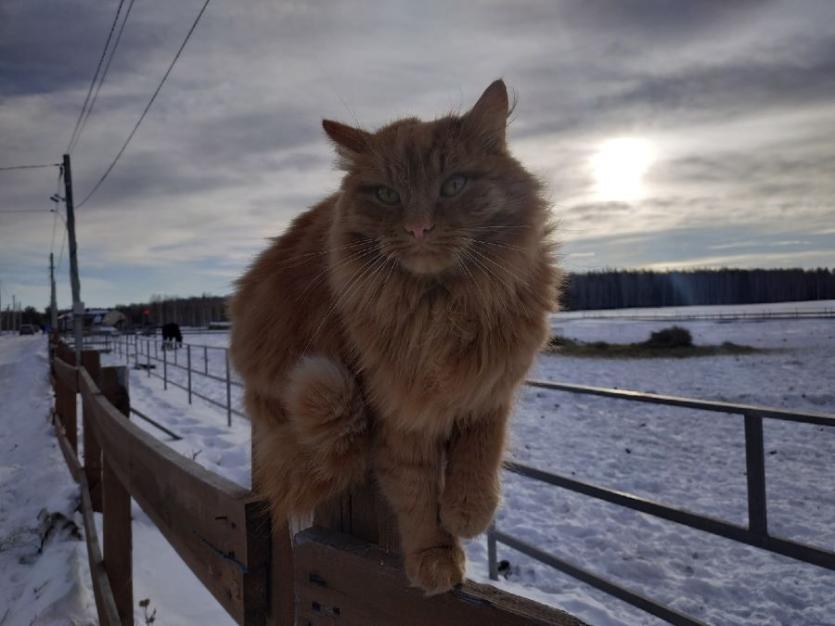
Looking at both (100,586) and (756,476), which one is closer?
(756,476)

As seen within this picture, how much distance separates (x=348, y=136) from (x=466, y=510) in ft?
3.01

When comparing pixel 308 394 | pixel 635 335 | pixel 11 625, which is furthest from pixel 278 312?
pixel 635 335

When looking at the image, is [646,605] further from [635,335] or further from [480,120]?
[635,335]

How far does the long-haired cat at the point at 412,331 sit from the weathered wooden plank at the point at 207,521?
0.37 feet

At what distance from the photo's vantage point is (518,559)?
4.09 m

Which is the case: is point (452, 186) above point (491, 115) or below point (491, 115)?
below

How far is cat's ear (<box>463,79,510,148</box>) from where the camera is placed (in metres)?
Answer: 1.41

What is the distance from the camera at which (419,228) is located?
127 centimetres

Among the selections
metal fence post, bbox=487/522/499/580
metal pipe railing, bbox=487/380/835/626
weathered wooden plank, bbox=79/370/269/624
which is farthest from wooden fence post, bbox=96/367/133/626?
metal fence post, bbox=487/522/499/580

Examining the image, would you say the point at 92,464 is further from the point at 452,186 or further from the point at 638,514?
the point at 638,514

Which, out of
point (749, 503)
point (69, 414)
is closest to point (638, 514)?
point (749, 503)

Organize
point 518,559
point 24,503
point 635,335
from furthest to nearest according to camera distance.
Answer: point 635,335, point 24,503, point 518,559

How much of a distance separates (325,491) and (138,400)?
10024 mm

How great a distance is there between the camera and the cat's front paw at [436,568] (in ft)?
2.91
